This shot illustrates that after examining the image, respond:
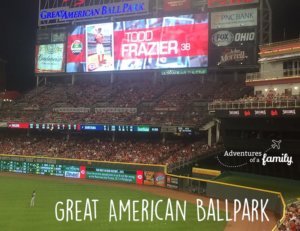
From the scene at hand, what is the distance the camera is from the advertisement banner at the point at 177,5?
50.8m

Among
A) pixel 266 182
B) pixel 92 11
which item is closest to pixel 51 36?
pixel 92 11

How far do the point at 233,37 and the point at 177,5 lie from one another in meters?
8.12

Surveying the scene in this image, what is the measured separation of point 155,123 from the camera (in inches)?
1852

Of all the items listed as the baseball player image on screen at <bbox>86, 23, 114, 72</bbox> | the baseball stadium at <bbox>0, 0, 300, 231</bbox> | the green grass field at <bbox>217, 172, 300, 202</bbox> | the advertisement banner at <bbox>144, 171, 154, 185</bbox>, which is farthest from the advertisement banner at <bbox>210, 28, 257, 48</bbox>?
the green grass field at <bbox>217, 172, 300, 202</bbox>

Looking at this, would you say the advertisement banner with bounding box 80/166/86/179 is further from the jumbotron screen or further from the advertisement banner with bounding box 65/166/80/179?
the jumbotron screen

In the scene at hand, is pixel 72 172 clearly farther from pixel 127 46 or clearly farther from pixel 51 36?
pixel 51 36

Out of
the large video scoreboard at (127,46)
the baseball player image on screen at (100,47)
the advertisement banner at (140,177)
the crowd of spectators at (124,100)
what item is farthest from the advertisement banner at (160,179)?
the baseball player image on screen at (100,47)

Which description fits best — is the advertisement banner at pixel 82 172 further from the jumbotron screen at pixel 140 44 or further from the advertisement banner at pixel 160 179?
the jumbotron screen at pixel 140 44

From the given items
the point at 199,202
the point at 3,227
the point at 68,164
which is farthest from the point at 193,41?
the point at 3,227

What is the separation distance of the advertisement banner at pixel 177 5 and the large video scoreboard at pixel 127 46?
1134mm

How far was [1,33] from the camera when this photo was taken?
2699 inches

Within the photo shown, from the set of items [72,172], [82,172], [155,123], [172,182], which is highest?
[155,123]

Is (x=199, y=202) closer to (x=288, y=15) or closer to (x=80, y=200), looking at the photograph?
(x=80, y=200)

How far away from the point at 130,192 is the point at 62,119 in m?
20.1
